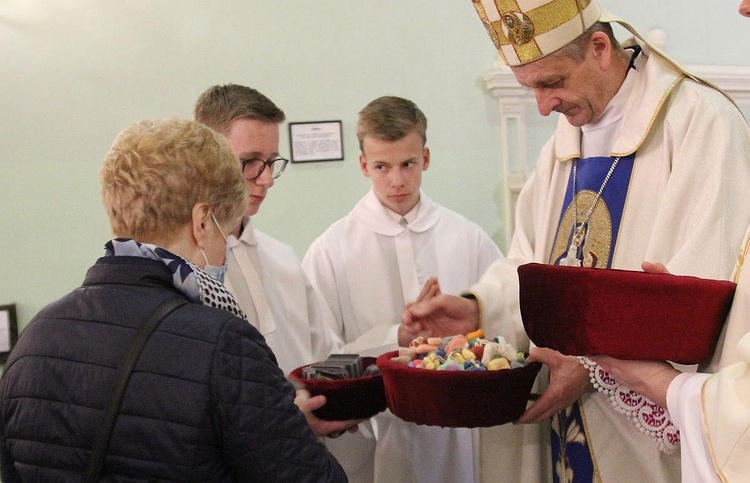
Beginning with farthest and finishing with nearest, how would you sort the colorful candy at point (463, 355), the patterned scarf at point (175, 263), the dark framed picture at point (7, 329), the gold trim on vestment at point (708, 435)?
the dark framed picture at point (7, 329) → the colorful candy at point (463, 355) → the patterned scarf at point (175, 263) → the gold trim on vestment at point (708, 435)

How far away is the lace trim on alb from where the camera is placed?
1984mm

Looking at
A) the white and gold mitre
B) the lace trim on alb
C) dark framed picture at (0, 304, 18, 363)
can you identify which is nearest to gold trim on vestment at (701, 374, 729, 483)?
the lace trim on alb

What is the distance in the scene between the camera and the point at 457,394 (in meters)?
2.00

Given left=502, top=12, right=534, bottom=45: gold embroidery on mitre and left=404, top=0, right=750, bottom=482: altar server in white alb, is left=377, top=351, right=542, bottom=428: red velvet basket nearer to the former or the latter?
left=404, top=0, right=750, bottom=482: altar server in white alb

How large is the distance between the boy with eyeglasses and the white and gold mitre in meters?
0.80

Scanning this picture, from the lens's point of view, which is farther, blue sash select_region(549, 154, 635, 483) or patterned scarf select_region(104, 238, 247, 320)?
blue sash select_region(549, 154, 635, 483)

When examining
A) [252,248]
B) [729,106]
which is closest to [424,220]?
[252,248]

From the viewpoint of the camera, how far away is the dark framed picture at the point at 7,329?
4496 mm

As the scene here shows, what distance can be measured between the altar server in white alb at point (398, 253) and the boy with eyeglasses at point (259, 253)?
46 centimetres

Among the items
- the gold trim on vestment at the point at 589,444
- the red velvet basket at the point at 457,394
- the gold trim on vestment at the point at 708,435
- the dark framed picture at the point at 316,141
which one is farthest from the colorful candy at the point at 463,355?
the dark framed picture at the point at 316,141

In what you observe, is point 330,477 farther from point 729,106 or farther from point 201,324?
point 729,106

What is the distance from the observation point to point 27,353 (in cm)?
158

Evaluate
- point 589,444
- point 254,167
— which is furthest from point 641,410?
point 254,167

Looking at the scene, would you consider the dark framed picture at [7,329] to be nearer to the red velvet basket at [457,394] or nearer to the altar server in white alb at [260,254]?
the altar server in white alb at [260,254]
